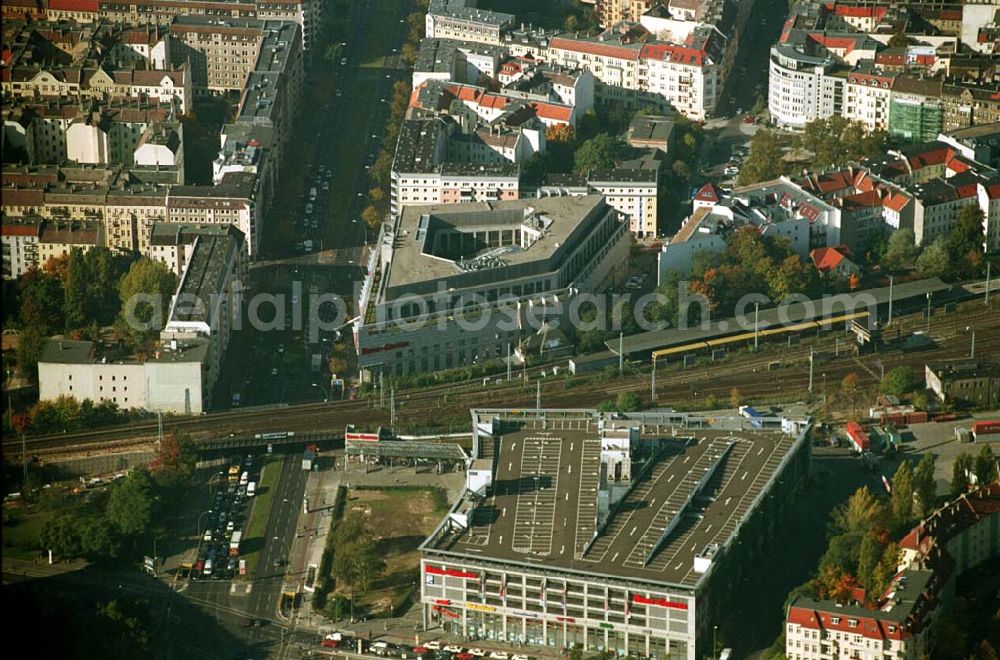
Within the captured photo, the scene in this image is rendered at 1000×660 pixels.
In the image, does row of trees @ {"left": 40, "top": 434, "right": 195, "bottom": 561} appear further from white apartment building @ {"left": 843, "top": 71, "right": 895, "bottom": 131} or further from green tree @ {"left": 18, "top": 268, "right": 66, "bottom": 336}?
white apartment building @ {"left": 843, "top": 71, "right": 895, "bottom": 131}

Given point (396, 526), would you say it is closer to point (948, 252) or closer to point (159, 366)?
point (159, 366)

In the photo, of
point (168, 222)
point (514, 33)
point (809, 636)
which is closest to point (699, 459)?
point (809, 636)

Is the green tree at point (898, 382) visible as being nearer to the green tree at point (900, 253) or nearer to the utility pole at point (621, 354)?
the utility pole at point (621, 354)

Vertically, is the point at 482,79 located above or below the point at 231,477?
above

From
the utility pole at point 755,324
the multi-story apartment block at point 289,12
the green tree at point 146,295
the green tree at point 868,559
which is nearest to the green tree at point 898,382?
the utility pole at point 755,324

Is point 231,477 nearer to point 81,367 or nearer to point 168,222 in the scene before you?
point 81,367

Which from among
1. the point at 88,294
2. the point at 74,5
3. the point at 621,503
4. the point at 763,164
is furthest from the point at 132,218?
the point at 621,503

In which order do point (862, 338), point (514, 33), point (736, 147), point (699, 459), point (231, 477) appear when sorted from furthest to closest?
point (514, 33) < point (736, 147) < point (862, 338) < point (231, 477) < point (699, 459)
